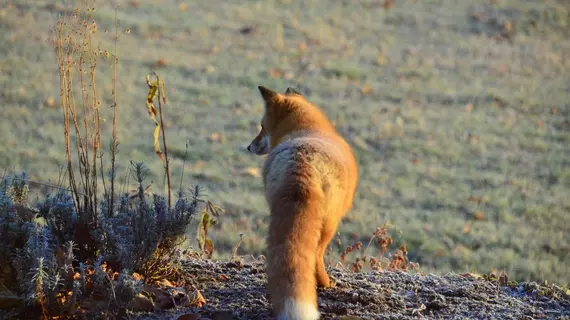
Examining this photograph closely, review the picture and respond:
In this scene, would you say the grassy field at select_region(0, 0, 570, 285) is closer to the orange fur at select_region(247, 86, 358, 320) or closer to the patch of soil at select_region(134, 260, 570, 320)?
the patch of soil at select_region(134, 260, 570, 320)

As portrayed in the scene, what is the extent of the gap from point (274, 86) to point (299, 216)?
1090 cm

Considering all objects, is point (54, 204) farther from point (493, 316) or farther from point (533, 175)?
point (533, 175)

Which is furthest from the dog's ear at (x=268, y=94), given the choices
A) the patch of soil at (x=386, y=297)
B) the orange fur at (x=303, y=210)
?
the patch of soil at (x=386, y=297)

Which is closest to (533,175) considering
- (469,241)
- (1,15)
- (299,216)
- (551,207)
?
(551,207)

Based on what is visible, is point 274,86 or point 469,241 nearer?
point 469,241

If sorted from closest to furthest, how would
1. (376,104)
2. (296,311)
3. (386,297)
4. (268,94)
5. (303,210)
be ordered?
(296,311) < (303,210) < (386,297) < (268,94) < (376,104)

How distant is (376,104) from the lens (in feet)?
49.6

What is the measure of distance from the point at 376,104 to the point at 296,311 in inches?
456

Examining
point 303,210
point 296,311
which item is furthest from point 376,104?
point 296,311

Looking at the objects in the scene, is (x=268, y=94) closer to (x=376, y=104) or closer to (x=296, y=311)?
(x=296, y=311)

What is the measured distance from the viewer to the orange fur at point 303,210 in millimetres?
3908

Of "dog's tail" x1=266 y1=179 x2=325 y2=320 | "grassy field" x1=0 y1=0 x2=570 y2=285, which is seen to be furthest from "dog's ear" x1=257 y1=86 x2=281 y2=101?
"grassy field" x1=0 y1=0 x2=570 y2=285

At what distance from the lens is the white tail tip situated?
3.82m

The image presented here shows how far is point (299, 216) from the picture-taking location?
4199 mm
